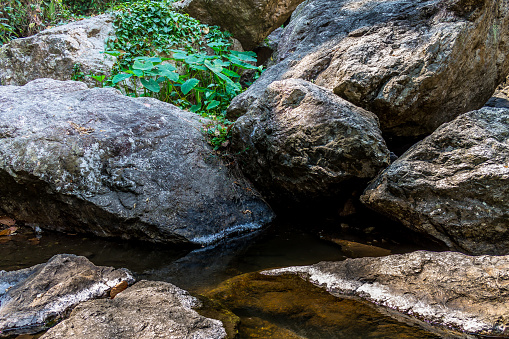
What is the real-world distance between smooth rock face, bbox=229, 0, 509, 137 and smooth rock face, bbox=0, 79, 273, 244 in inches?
41.3

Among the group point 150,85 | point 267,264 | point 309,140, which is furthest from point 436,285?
point 150,85

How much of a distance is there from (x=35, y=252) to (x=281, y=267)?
2.08 metres

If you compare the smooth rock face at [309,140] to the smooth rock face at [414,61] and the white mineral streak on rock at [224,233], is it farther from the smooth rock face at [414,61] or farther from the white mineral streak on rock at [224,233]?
the white mineral streak on rock at [224,233]

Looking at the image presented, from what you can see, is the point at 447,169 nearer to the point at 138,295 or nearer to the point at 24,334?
the point at 138,295

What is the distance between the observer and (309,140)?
2.94m

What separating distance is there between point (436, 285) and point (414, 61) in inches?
84.5

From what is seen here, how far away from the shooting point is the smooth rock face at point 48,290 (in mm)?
1712

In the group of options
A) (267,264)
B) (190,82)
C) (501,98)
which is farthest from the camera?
(190,82)

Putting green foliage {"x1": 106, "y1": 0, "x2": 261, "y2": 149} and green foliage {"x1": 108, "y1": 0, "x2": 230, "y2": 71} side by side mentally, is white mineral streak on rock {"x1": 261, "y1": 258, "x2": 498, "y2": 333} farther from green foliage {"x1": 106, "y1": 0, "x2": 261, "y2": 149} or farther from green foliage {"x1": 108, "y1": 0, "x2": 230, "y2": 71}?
Result: green foliage {"x1": 108, "y1": 0, "x2": 230, "y2": 71}

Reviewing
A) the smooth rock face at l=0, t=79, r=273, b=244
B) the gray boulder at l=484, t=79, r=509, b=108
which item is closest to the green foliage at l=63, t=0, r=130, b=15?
the smooth rock face at l=0, t=79, r=273, b=244

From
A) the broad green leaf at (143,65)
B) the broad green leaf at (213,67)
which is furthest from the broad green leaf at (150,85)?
the broad green leaf at (213,67)

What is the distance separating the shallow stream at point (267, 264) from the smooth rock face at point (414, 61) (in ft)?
4.18

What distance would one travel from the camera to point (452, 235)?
248 cm

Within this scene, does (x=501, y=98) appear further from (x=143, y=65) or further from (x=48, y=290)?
(x=48, y=290)
